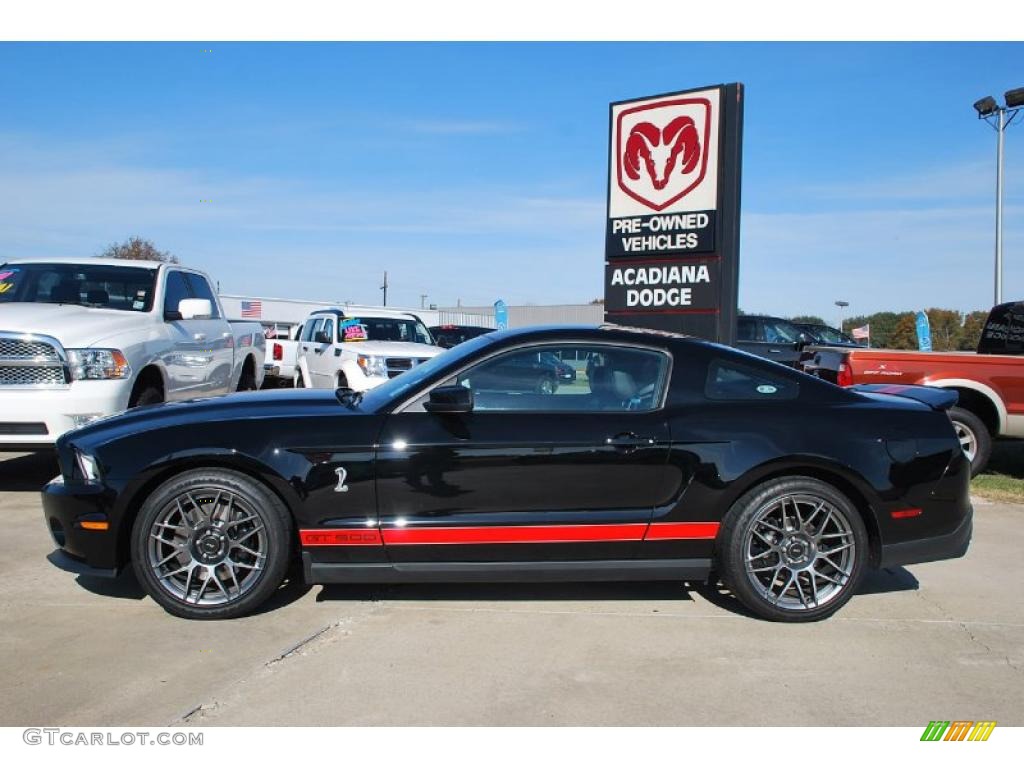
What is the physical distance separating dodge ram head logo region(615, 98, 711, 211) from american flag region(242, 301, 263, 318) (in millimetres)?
36002

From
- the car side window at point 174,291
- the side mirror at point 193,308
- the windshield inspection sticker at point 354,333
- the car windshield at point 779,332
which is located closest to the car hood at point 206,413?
the side mirror at point 193,308

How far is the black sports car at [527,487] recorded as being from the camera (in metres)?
4.18

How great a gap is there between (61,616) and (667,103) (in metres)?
7.96

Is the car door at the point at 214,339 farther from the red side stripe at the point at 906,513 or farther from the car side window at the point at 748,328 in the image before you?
the car side window at the point at 748,328

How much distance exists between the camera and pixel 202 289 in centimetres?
955

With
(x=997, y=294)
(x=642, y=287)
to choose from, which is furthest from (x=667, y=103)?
(x=997, y=294)

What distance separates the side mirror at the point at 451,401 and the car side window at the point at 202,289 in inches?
222

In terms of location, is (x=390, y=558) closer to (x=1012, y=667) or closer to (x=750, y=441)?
(x=750, y=441)

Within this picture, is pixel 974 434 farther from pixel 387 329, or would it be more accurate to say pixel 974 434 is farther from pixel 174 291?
pixel 174 291

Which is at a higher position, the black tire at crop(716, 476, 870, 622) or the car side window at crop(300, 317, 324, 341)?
the car side window at crop(300, 317, 324, 341)

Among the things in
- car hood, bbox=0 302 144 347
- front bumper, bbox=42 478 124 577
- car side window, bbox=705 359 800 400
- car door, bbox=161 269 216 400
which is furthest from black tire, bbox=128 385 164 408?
car side window, bbox=705 359 800 400

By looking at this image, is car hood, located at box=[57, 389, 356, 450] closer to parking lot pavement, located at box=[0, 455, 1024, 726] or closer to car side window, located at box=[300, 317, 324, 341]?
parking lot pavement, located at box=[0, 455, 1024, 726]

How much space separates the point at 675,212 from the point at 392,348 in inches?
166

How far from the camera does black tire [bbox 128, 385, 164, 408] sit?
706 centimetres
